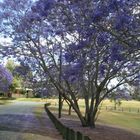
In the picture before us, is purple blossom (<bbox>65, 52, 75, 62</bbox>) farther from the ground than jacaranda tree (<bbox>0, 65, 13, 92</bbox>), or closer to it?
closer to it

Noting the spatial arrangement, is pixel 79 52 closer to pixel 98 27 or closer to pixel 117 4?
pixel 98 27

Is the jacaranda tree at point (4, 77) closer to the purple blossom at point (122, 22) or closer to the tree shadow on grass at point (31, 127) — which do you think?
the tree shadow on grass at point (31, 127)

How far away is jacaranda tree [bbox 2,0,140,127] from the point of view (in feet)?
63.7

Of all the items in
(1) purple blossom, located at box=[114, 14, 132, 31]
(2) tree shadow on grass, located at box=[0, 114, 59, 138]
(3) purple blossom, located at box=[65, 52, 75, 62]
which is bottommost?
(2) tree shadow on grass, located at box=[0, 114, 59, 138]

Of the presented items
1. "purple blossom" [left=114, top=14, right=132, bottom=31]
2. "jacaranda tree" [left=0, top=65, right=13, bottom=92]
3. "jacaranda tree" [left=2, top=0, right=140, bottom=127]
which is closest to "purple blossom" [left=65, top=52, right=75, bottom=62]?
"jacaranda tree" [left=2, top=0, right=140, bottom=127]

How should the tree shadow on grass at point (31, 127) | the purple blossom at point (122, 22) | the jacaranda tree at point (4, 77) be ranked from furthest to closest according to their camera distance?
the jacaranda tree at point (4, 77), the tree shadow on grass at point (31, 127), the purple blossom at point (122, 22)

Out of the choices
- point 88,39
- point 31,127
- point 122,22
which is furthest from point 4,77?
point 122,22

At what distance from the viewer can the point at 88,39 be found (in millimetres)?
26391

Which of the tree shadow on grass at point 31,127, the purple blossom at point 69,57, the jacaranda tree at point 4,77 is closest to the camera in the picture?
the purple blossom at point 69,57

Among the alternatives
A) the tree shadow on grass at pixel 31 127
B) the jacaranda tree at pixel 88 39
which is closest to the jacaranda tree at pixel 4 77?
the jacaranda tree at pixel 88 39

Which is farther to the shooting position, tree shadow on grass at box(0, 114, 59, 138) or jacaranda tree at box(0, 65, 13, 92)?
jacaranda tree at box(0, 65, 13, 92)

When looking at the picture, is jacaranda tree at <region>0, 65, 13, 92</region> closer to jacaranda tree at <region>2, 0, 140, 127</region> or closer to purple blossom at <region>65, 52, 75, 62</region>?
jacaranda tree at <region>2, 0, 140, 127</region>

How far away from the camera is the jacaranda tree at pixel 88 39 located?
765 inches

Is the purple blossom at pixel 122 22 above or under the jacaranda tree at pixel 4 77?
under
